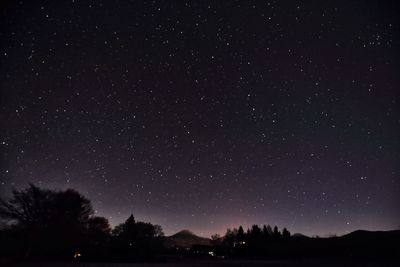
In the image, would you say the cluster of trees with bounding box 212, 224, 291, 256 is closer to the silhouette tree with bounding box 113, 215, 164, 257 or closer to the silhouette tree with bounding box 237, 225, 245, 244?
the silhouette tree with bounding box 237, 225, 245, 244

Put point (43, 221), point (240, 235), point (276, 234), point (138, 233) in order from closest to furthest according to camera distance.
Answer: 1. point (43, 221)
2. point (138, 233)
3. point (276, 234)
4. point (240, 235)

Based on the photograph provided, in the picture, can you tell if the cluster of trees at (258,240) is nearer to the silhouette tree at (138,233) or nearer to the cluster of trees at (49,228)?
the silhouette tree at (138,233)

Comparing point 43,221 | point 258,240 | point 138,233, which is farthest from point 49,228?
point 258,240

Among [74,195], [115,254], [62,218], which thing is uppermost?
[74,195]

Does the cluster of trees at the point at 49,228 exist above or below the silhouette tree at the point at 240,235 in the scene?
below

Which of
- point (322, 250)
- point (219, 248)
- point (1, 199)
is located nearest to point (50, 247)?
point (1, 199)

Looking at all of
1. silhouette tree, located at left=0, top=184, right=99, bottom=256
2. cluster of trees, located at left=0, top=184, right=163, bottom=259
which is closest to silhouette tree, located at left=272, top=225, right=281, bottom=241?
cluster of trees, located at left=0, top=184, right=163, bottom=259

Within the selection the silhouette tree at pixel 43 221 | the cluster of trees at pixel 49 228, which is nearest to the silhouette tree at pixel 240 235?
the cluster of trees at pixel 49 228

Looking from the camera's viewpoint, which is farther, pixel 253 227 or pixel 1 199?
pixel 253 227

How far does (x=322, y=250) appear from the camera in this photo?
79.2 m

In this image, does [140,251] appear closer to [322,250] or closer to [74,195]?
[74,195]

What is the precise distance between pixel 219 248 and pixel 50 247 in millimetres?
44588

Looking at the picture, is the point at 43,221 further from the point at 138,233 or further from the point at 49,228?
the point at 138,233

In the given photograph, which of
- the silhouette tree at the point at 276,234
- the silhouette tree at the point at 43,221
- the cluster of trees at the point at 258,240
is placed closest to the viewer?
the silhouette tree at the point at 43,221
